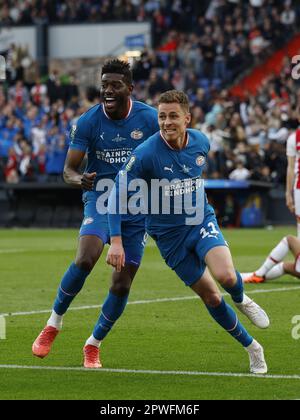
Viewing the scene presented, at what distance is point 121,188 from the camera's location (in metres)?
9.17

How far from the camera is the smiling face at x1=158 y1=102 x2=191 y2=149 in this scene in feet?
29.8

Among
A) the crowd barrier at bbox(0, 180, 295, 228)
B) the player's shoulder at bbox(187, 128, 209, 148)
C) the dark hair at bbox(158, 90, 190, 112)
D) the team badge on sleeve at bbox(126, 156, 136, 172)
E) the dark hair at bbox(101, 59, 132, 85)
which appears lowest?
the crowd barrier at bbox(0, 180, 295, 228)

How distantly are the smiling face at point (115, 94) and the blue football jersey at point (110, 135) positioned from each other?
0.10m

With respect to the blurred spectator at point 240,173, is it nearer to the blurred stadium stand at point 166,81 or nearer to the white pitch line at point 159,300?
the blurred stadium stand at point 166,81

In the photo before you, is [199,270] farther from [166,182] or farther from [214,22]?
[214,22]

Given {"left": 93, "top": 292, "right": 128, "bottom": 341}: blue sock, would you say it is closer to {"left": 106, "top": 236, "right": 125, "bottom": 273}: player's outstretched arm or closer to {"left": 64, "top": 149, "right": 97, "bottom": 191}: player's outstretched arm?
{"left": 106, "top": 236, "right": 125, "bottom": 273}: player's outstretched arm

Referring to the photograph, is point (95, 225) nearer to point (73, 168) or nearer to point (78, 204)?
point (73, 168)

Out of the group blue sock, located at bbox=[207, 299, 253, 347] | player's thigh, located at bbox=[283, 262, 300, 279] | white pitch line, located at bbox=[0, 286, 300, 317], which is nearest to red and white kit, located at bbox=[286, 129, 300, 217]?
player's thigh, located at bbox=[283, 262, 300, 279]

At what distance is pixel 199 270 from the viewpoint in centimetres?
922

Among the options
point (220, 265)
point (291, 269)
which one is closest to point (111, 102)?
point (220, 265)

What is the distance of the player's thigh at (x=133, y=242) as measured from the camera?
32.3 feet

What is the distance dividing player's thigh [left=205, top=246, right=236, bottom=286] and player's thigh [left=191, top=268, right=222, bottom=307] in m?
0.16

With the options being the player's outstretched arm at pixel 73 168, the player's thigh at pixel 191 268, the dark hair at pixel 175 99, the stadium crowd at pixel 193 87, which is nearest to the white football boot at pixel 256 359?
the player's thigh at pixel 191 268

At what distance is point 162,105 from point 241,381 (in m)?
2.13
